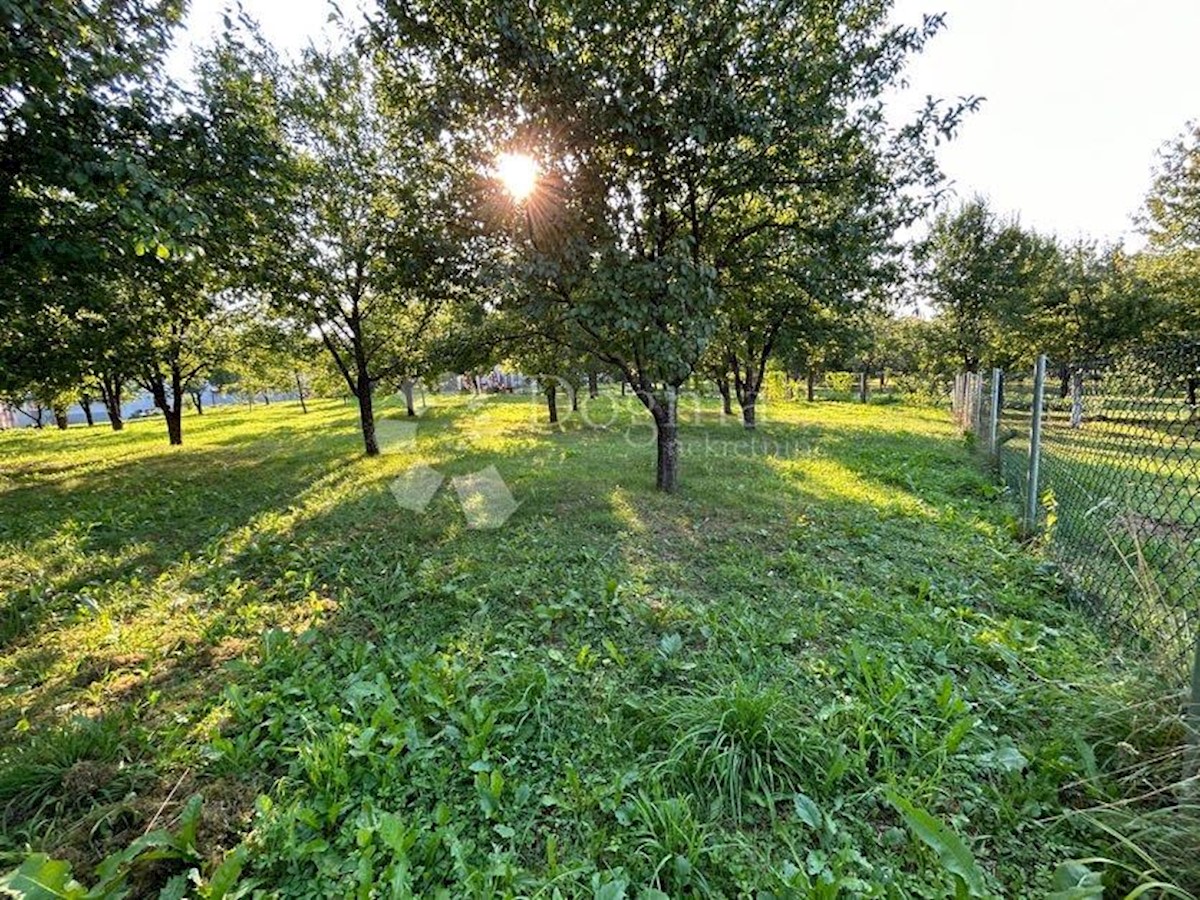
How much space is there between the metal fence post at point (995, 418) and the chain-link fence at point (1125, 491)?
1.54 metres

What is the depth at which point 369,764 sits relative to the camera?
1.94 metres

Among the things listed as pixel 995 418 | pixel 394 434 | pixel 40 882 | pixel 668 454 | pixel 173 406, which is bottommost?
pixel 40 882

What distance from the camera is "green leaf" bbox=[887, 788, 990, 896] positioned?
139cm

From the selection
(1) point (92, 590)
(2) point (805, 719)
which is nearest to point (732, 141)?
(2) point (805, 719)

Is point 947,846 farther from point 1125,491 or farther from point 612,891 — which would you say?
point 1125,491

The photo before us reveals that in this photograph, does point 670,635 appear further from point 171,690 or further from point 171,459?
point 171,459

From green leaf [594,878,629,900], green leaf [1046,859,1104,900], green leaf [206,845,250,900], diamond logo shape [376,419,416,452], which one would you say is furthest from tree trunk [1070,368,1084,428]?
diamond logo shape [376,419,416,452]

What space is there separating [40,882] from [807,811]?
2287mm

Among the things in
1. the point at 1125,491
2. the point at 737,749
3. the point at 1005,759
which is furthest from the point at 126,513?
the point at 1125,491

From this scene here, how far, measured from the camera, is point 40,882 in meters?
1.39

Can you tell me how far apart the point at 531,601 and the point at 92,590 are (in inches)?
131

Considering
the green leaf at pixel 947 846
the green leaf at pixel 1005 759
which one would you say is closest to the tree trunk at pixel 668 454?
the green leaf at pixel 1005 759

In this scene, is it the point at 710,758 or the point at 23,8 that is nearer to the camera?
the point at 710,758

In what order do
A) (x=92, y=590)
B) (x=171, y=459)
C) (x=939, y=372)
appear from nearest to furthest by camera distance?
(x=92, y=590), (x=171, y=459), (x=939, y=372)
